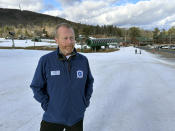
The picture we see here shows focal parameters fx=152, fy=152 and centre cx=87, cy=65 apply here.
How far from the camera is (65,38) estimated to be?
1.75 metres

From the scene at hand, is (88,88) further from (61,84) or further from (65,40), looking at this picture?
(65,40)

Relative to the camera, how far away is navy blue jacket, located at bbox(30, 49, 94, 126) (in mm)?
1707

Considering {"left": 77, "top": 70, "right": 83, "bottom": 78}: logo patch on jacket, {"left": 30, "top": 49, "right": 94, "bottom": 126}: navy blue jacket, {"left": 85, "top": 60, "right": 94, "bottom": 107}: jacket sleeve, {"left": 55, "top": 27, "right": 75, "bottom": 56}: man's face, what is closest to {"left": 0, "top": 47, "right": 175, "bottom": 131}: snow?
{"left": 85, "top": 60, "right": 94, "bottom": 107}: jacket sleeve

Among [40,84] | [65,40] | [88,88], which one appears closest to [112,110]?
[88,88]

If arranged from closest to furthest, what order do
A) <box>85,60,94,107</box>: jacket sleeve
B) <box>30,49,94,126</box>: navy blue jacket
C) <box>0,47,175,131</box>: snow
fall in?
<box>30,49,94,126</box>: navy blue jacket → <box>85,60,94,107</box>: jacket sleeve → <box>0,47,175,131</box>: snow

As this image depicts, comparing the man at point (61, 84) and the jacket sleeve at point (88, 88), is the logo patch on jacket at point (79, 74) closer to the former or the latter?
the man at point (61, 84)

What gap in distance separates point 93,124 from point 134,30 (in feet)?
437

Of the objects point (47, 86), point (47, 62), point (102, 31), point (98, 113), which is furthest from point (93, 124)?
point (102, 31)

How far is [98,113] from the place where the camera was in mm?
3744

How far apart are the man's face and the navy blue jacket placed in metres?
0.08

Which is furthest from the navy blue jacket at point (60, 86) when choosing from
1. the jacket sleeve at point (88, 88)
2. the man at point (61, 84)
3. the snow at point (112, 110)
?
the snow at point (112, 110)

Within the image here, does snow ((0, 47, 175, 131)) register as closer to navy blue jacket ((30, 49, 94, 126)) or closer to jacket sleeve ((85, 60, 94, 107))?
jacket sleeve ((85, 60, 94, 107))

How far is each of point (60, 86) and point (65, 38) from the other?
0.55 metres

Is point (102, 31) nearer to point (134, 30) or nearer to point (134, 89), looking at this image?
point (134, 30)
